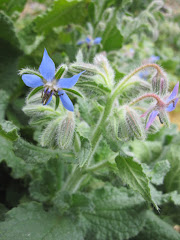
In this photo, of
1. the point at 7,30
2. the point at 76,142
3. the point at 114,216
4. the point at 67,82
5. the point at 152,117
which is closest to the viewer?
the point at 67,82

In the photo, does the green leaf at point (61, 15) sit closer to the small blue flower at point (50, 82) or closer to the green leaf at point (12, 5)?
the green leaf at point (12, 5)

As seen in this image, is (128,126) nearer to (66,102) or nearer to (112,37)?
(66,102)

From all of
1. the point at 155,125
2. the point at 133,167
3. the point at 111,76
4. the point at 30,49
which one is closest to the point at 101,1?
the point at 30,49

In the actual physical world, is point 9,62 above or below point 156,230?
above

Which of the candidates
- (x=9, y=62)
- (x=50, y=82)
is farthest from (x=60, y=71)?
(x=9, y=62)

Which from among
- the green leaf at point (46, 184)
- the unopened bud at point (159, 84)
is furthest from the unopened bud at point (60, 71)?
the green leaf at point (46, 184)

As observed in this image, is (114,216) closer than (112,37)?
Yes

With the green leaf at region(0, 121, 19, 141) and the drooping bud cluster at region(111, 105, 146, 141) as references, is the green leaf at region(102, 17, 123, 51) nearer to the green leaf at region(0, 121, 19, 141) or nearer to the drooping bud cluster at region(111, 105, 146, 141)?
A: the drooping bud cluster at region(111, 105, 146, 141)
